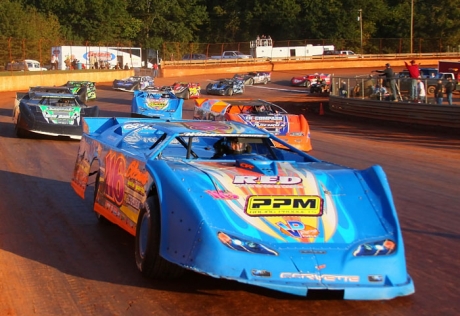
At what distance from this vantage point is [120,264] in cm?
630

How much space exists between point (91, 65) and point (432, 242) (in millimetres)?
58864

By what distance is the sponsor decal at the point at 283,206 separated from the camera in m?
5.28

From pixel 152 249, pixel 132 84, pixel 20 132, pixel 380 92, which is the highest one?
pixel 132 84

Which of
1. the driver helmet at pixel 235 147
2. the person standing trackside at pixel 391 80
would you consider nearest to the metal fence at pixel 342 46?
the person standing trackside at pixel 391 80

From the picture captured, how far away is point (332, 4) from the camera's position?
94.1 m

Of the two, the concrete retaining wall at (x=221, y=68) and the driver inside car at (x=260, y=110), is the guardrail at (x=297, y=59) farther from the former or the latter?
the driver inside car at (x=260, y=110)

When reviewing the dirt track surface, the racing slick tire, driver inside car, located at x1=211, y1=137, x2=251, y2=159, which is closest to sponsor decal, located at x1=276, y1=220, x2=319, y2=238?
the dirt track surface

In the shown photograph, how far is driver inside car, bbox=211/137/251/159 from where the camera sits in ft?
22.7

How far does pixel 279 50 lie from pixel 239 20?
24925mm

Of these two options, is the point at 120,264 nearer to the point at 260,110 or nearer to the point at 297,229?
the point at 297,229

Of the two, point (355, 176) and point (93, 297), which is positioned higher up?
point (355, 176)

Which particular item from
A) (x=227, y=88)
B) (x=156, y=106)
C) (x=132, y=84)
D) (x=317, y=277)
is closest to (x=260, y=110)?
(x=156, y=106)

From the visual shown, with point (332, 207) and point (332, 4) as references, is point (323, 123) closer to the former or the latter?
point (332, 207)

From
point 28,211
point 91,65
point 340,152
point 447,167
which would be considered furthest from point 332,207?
point 91,65
